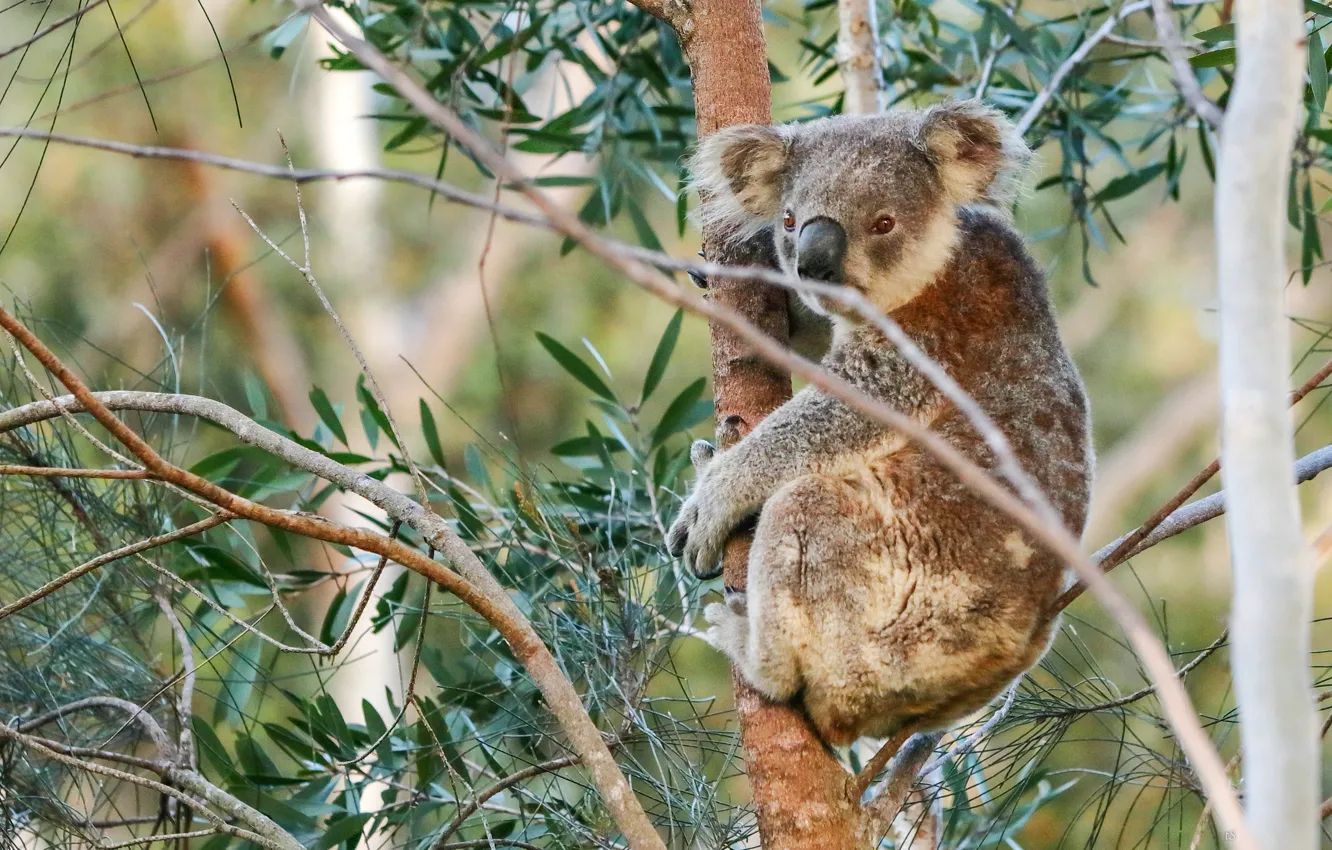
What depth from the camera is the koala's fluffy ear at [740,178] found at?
2447 millimetres

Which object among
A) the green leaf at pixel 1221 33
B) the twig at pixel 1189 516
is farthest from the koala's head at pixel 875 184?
the twig at pixel 1189 516

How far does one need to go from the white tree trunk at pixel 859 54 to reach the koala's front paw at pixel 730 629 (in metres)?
1.67

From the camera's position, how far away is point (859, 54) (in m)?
3.48

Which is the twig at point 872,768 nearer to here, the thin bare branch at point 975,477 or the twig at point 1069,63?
the thin bare branch at point 975,477

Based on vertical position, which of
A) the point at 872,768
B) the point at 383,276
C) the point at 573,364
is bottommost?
the point at 872,768

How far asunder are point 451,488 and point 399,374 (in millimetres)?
7942

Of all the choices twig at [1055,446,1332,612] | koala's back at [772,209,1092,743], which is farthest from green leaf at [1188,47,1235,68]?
twig at [1055,446,1332,612]

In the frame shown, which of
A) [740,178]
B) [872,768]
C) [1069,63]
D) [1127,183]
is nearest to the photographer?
[872,768]

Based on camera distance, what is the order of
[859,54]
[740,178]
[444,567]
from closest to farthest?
[444,567] → [740,178] → [859,54]

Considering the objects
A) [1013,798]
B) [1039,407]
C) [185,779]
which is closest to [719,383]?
[1039,407]

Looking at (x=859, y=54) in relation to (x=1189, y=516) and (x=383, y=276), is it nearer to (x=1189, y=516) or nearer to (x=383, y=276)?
(x=1189, y=516)

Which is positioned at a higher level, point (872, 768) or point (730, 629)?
point (730, 629)

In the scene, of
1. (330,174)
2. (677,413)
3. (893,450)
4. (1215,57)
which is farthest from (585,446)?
(330,174)

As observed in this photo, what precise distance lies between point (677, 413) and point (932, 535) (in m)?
1.02
